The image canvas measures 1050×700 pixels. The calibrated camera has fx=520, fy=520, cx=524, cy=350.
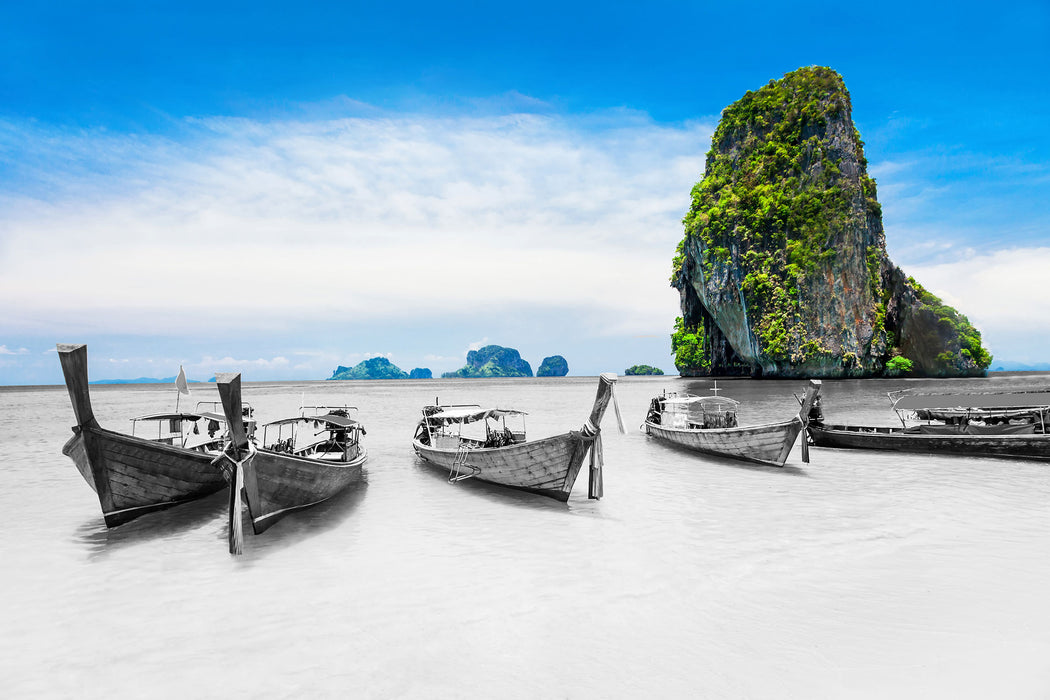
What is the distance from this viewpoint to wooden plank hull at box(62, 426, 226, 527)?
30.5 ft

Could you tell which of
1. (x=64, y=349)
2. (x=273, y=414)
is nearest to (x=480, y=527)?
(x=64, y=349)

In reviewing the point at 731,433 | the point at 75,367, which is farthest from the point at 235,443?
the point at 731,433

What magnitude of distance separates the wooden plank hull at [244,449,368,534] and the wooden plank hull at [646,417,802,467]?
11.7 meters

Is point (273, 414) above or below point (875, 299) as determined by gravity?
below

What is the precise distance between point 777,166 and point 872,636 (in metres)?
71.4

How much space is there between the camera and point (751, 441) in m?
16.1

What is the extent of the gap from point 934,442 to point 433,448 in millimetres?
16351

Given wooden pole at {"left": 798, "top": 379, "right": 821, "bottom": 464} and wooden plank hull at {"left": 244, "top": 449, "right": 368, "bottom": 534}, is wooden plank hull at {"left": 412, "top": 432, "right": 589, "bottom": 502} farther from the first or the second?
wooden pole at {"left": 798, "top": 379, "right": 821, "bottom": 464}

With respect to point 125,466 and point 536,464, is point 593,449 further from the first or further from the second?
point 125,466

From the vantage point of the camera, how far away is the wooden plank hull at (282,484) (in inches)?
368

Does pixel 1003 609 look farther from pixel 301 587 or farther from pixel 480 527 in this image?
pixel 301 587

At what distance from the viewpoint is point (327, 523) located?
34.7 ft

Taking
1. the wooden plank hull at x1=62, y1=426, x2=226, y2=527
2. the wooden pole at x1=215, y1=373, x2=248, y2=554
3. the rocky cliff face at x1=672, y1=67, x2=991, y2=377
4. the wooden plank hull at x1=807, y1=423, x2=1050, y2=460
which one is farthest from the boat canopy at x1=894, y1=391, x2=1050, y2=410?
the rocky cliff face at x1=672, y1=67, x2=991, y2=377

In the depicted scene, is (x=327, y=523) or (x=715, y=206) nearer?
(x=327, y=523)
